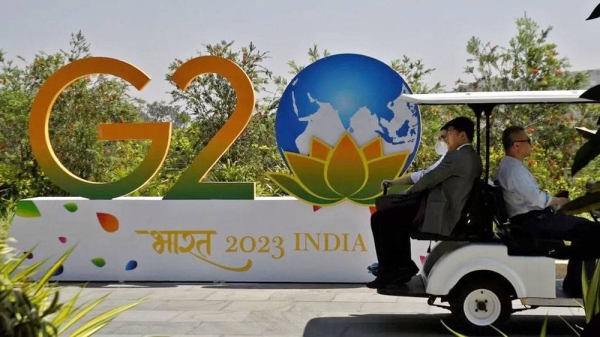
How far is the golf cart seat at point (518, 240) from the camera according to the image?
793 cm

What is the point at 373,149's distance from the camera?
1114 centimetres

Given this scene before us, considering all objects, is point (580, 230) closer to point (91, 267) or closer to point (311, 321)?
point (311, 321)

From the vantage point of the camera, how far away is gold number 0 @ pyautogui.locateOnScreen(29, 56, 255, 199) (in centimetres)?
1131

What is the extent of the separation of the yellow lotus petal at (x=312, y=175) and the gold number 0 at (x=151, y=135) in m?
0.55

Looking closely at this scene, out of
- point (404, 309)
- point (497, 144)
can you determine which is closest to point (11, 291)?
point (404, 309)

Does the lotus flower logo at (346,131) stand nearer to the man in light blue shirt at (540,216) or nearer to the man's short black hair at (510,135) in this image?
the man's short black hair at (510,135)

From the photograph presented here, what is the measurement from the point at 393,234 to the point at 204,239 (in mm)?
3540

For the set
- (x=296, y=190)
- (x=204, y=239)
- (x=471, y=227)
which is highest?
(x=296, y=190)

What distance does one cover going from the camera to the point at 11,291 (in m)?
2.25

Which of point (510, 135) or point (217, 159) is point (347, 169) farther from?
point (510, 135)

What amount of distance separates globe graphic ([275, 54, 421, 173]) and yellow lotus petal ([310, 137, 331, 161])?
0.04 metres

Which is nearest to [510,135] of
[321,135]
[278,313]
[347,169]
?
[278,313]

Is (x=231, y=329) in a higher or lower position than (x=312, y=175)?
lower

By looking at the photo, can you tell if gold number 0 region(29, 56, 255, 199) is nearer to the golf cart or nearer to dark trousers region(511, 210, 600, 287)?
the golf cart
